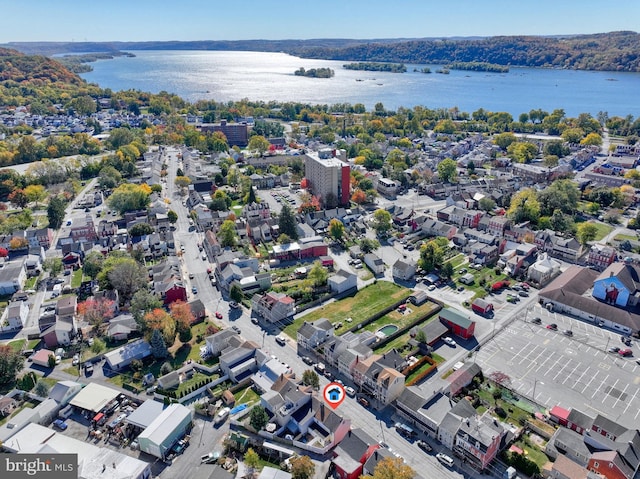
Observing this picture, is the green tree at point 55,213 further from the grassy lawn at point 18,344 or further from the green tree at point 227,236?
the grassy lawn at point 18,344

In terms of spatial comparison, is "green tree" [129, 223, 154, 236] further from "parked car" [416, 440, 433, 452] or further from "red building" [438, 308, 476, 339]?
"parked car" [416, 440, 433, 452]

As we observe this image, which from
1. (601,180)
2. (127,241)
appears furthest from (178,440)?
(601,180)

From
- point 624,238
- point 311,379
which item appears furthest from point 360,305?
point 624,238

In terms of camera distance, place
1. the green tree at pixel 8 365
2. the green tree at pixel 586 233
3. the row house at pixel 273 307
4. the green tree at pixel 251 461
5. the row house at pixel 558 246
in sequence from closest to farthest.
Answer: the green tree at pixel 251 461 → the green tree at pixel 8 365 → the row house at pixel 273 307 → the row house at pixel 558 246 → the green tree at pixel 586 233

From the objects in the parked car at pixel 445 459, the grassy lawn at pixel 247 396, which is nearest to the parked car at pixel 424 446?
the parked car at pixel 445 459

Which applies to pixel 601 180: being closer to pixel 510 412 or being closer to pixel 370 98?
pixel 510 412

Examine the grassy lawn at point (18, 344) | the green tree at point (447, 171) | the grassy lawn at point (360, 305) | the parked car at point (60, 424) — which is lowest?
the grassy lawn at point (18, 344)
